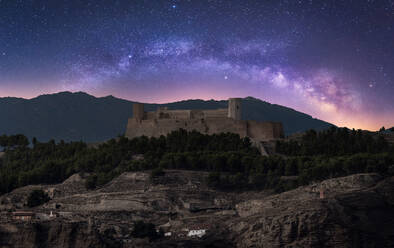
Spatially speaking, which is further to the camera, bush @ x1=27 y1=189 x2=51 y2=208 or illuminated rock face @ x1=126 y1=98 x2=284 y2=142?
illuminated rock face @ x1=126 y1=98 x2=284 y2=142

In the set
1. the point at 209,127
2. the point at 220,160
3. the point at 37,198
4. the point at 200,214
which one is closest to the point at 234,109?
the point at 209,127

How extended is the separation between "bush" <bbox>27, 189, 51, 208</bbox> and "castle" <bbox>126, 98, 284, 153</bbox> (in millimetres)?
23162

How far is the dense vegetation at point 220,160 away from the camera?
229 ft

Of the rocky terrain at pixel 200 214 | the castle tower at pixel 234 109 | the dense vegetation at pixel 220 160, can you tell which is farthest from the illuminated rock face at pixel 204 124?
the rocky terrain at pixel 200 214

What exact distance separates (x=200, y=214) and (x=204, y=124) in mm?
28651

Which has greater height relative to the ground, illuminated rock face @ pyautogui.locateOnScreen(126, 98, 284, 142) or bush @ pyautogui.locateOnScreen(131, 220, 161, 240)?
illuminated rock face @ pyautogui.locateOnScreen(126, 98, 284, 142)

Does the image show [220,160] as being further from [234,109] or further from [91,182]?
[234,109]

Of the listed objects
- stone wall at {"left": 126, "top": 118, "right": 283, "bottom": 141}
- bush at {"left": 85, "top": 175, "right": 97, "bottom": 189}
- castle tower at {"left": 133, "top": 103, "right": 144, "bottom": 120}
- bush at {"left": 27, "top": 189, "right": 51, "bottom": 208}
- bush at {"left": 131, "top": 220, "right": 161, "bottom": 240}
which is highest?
castle tower at {"left": 133, "top": 103, "right": 144, "bottom": 120}

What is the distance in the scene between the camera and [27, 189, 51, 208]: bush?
230ft

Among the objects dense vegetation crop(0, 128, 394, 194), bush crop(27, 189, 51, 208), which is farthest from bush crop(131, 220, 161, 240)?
bush crop(27, 189, 51, 208)

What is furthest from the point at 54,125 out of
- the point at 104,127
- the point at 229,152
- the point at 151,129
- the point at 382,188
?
the point at 382,188

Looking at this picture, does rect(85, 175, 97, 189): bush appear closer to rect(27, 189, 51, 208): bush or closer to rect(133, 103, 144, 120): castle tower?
rect(27, 189, 51, 208): bush

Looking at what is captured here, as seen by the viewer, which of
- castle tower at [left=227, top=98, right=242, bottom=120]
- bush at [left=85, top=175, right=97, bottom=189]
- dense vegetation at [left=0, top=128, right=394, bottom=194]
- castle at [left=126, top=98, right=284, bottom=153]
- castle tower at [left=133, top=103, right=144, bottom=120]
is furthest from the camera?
castle tower at [left=133, top=103, right=144, bottom=120]

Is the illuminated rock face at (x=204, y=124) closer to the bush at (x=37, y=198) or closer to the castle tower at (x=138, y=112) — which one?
the castle tower at (x=138, y=112)
